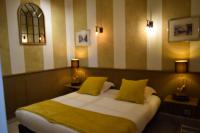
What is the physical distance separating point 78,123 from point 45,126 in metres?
0.46

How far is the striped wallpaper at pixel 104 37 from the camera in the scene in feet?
10.6

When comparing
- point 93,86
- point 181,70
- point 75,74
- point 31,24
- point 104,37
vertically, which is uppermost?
point 31,24

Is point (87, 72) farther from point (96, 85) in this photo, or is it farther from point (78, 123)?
point (78, 123)

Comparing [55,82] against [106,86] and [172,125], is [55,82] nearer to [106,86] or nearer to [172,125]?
[106,86]

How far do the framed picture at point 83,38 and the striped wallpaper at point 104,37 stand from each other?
12 centimetres

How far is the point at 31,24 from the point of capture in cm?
383

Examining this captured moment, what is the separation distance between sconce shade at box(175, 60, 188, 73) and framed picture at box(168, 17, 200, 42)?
0.44 metres

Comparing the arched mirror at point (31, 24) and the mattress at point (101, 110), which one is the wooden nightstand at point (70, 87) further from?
the arched mirror at point (31, 24)

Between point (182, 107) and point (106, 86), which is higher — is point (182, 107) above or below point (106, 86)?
below

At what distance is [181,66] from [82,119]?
1.97 meters

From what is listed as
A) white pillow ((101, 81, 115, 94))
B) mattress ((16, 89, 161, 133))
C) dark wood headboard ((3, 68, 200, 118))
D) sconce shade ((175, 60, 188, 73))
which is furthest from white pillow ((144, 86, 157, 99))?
white pillow ((101, 81, 115, 94))

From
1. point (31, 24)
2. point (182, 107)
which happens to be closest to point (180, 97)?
point (182, 107)

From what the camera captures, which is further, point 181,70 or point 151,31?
point 151,31

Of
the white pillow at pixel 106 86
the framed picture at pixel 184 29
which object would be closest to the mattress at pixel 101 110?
the white pillow at pixel 106 86
